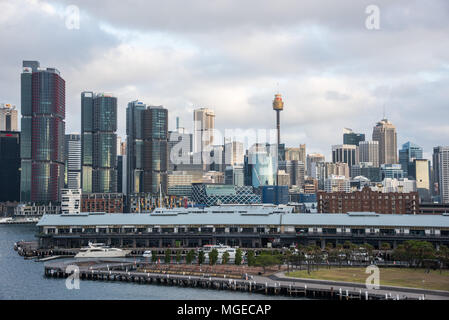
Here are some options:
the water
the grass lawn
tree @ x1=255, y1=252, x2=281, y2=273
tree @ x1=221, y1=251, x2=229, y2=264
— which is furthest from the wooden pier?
tree @ x1=221, y1=251, x2=229, y2=264

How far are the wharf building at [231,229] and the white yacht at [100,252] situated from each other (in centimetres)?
899

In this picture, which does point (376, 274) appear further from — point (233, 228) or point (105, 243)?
point (105, 243)

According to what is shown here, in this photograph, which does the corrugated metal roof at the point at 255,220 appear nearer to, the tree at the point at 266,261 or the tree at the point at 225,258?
the tree at the point at 225,258

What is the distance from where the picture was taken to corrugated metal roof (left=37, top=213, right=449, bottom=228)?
13112 cm

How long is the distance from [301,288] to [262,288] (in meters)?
6.40

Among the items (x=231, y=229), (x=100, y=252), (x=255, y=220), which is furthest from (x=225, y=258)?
(x=255, y=220)

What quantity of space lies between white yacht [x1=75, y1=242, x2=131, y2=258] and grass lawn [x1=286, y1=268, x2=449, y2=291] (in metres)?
45.9

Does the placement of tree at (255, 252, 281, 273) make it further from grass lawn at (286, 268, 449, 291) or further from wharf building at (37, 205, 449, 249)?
wharf building at (37, 205, 449, 249)

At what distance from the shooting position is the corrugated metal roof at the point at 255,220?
13112 centimetres

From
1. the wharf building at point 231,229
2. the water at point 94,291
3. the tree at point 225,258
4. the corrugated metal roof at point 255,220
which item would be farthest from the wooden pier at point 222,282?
the corrugated metal roof at point 255,220

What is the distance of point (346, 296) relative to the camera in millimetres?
74875

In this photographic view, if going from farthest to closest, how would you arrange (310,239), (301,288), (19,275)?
(310,239)
(19,275)
(301,288)

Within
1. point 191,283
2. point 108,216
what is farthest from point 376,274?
point 108,216
